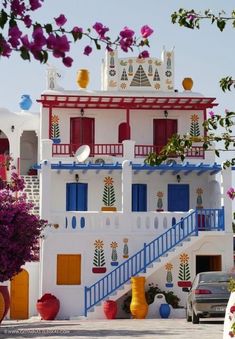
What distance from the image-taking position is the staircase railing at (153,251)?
28.3m

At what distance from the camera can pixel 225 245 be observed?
30203 millimetres

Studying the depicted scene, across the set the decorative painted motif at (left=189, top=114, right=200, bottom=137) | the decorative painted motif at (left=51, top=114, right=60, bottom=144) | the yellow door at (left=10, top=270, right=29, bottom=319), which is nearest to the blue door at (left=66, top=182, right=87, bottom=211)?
the decorative painted motif at (left=51, top=114, right=60, bottom=144)

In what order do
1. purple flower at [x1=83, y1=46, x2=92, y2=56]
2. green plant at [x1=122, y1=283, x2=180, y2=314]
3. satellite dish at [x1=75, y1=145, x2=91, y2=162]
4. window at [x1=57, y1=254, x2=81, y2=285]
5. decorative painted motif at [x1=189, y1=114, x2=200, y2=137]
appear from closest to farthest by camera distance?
purple flower at [x1=83, y1=46, x2=92, y2=56]
green plant at [x1=122, y1=283, x2=180, y2=314]
window at [x1=57, y1=254, x2=81, y2=285]
satellite dish at [x1=75, y1=145, x2=91, y2=162]
decorative painted motif at [x1=189, y1=114, x2=200, y2=137]

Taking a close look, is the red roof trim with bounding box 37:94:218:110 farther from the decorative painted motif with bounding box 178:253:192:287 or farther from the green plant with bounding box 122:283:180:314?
the green plant with bounding box 122:283:180:314

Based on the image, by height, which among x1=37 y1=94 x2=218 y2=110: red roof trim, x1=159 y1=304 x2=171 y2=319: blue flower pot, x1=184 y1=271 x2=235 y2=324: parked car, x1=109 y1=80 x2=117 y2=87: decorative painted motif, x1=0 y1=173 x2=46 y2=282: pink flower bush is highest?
x1=109 y1=80 x2=117 y2=87: decorative painted motif

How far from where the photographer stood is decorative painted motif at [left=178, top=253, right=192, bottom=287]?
97.2 feet

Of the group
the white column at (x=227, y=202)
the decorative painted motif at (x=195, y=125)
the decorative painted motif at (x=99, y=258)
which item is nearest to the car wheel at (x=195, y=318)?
the decorative painted motif at (x=99, y=258)

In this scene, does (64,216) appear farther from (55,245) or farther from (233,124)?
(233,124)

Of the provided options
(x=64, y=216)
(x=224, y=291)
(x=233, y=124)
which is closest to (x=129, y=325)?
(x=224, y=291)

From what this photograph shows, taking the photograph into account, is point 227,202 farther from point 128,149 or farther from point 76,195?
point 76,195

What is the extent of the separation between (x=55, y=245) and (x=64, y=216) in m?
1.10

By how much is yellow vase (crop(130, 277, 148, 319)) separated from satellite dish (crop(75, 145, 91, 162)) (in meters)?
6.18

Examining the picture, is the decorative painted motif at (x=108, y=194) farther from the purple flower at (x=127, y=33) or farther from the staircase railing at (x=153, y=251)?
the purple flower at (x=127, y=33)

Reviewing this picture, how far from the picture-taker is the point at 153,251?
29281 mm
